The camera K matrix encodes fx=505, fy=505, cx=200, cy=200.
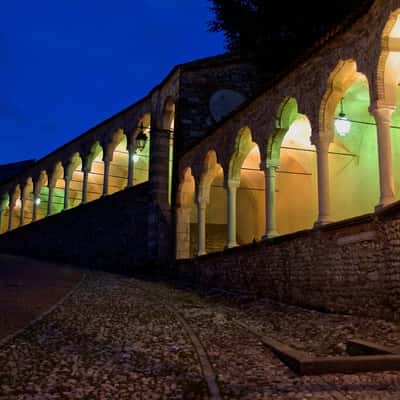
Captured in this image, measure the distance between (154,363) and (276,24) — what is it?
19.7 meters

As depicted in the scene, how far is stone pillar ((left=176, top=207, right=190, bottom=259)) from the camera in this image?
1816cm

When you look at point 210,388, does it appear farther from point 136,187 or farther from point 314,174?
point 136,187

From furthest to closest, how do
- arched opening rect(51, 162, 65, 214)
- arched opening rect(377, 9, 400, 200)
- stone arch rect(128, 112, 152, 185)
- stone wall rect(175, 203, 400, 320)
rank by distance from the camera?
arched opening rect(51, 162, 65, 214)
stone arch rect(128, 112, 152, 185)
arched opening rect(377, 9, 400, 200)
stone wall rect(175, 203, 400, 320)

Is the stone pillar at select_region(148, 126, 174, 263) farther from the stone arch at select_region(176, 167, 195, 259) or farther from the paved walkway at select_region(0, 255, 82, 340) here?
the paved walkway at select_region(0, 255, 82, 340)

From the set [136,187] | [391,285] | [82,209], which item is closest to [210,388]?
[391,285]

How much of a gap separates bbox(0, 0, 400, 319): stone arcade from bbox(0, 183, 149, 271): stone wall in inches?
3.0

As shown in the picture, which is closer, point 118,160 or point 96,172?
point 118,160

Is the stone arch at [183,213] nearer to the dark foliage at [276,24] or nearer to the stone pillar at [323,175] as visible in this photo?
the dark foliage at [276,24]

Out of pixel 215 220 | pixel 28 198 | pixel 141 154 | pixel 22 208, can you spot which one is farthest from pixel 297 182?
pixel 28 198

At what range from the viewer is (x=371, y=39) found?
27.8 feet

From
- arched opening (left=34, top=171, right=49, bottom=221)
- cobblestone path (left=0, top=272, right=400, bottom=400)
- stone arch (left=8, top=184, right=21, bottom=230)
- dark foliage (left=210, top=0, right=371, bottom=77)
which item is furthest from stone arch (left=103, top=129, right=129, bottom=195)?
cobblestone path (left=0, top=272, right=400, bottom=400)

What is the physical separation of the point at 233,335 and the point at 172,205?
37.0ft

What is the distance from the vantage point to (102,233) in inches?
851

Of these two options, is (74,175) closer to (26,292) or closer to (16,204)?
(16,204)
